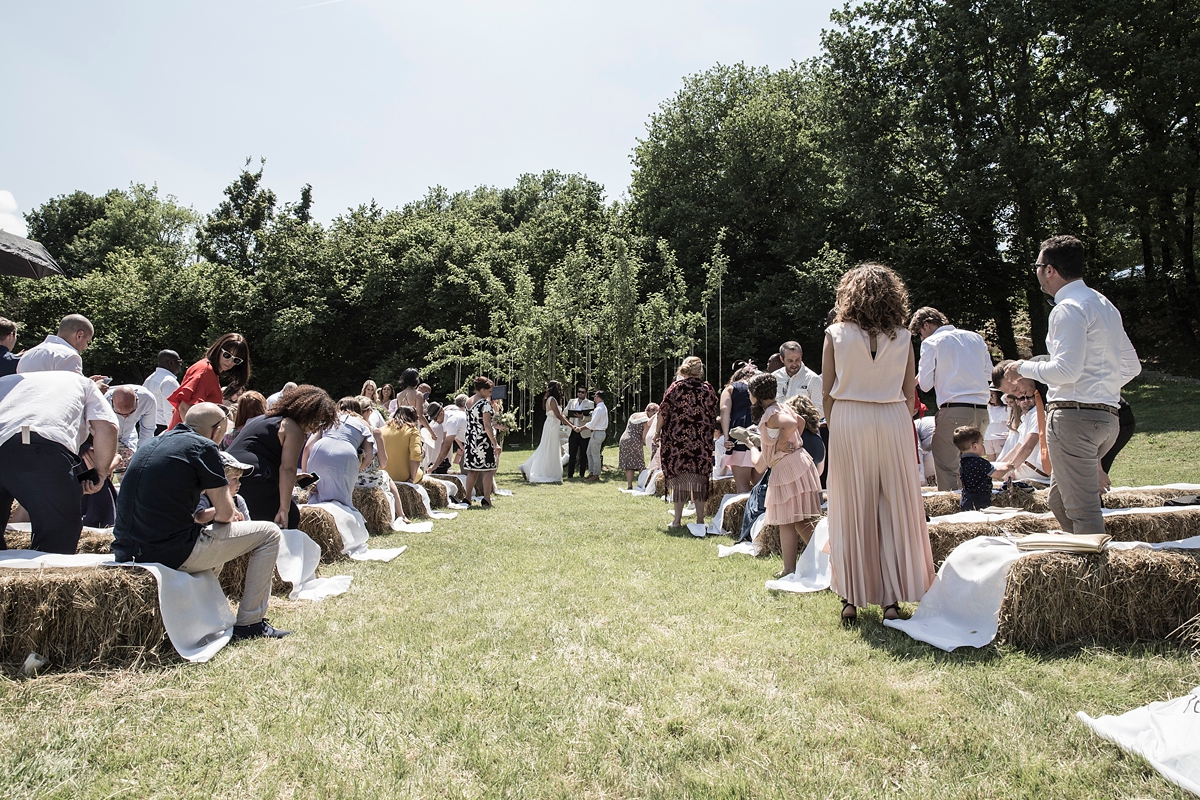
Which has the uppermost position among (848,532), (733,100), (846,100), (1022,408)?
(733,100)

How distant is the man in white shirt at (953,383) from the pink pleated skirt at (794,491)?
190cm

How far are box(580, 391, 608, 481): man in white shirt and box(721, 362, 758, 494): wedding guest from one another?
612 cm

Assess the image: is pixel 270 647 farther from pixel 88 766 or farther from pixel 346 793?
pixel 346 793

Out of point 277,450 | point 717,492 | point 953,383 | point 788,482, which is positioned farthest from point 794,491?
point 277,450

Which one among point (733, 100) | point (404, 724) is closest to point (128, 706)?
point (404, 724)

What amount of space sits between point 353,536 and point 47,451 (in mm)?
3043

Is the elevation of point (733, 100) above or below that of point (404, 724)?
above

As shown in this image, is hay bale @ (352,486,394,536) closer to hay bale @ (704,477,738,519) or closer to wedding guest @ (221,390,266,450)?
wedding guest @ (221,390,266,450)

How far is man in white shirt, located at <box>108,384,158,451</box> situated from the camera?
802 centimetres

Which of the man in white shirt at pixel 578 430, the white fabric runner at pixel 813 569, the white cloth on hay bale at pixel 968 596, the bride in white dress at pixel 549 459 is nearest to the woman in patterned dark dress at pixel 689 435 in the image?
the white fabric runner at pixel 813 569

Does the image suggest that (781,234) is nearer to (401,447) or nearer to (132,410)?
(401,447)

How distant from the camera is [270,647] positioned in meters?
4.29

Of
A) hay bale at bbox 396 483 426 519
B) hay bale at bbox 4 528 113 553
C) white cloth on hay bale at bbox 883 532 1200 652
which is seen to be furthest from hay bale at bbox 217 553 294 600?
white cloth on hay bale at bbox 883 532 1200 652

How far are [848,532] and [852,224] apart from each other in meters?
26.1
